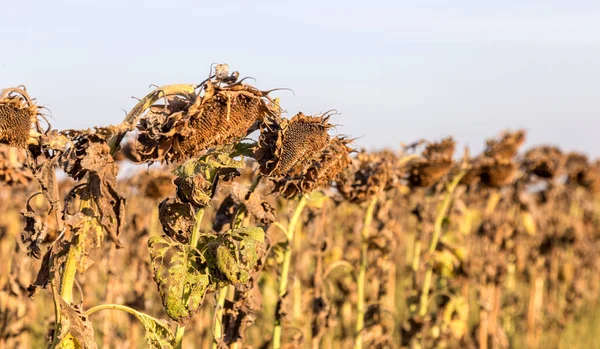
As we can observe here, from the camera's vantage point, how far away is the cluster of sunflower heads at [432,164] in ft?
21.2

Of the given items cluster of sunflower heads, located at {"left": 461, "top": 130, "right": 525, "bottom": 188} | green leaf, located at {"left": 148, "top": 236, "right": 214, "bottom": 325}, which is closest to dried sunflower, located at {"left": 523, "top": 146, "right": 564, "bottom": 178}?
cluster of sunflower heads, located at {"left": 461, "top": 130, "right": 525, "bottom": 188}

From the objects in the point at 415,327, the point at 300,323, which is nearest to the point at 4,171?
the point at 415,327

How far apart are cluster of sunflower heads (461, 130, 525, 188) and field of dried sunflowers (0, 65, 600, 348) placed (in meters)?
0.02

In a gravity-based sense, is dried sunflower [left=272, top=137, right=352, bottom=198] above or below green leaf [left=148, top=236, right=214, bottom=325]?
above

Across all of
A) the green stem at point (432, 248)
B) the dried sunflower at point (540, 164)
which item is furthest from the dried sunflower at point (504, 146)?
the dried sunflower at point (540, 164)

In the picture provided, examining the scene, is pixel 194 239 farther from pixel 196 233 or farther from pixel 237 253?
pixel 237 253

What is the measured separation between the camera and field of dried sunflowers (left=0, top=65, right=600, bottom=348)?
3.38m

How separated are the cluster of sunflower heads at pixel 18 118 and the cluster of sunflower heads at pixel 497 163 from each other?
15.4 ft

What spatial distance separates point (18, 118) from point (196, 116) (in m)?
0.71

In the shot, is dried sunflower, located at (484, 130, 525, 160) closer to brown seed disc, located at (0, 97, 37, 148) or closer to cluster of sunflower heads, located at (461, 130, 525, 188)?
cluster of sunflower heads, located at (461, 130, 525, 188)

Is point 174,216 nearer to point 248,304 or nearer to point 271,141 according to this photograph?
point 271,141

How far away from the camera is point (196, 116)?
3.24m

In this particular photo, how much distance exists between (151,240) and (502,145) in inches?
197

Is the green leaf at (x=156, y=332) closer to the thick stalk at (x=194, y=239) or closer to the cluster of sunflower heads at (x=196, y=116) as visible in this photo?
the thick stalk at (x=194, y=239)
